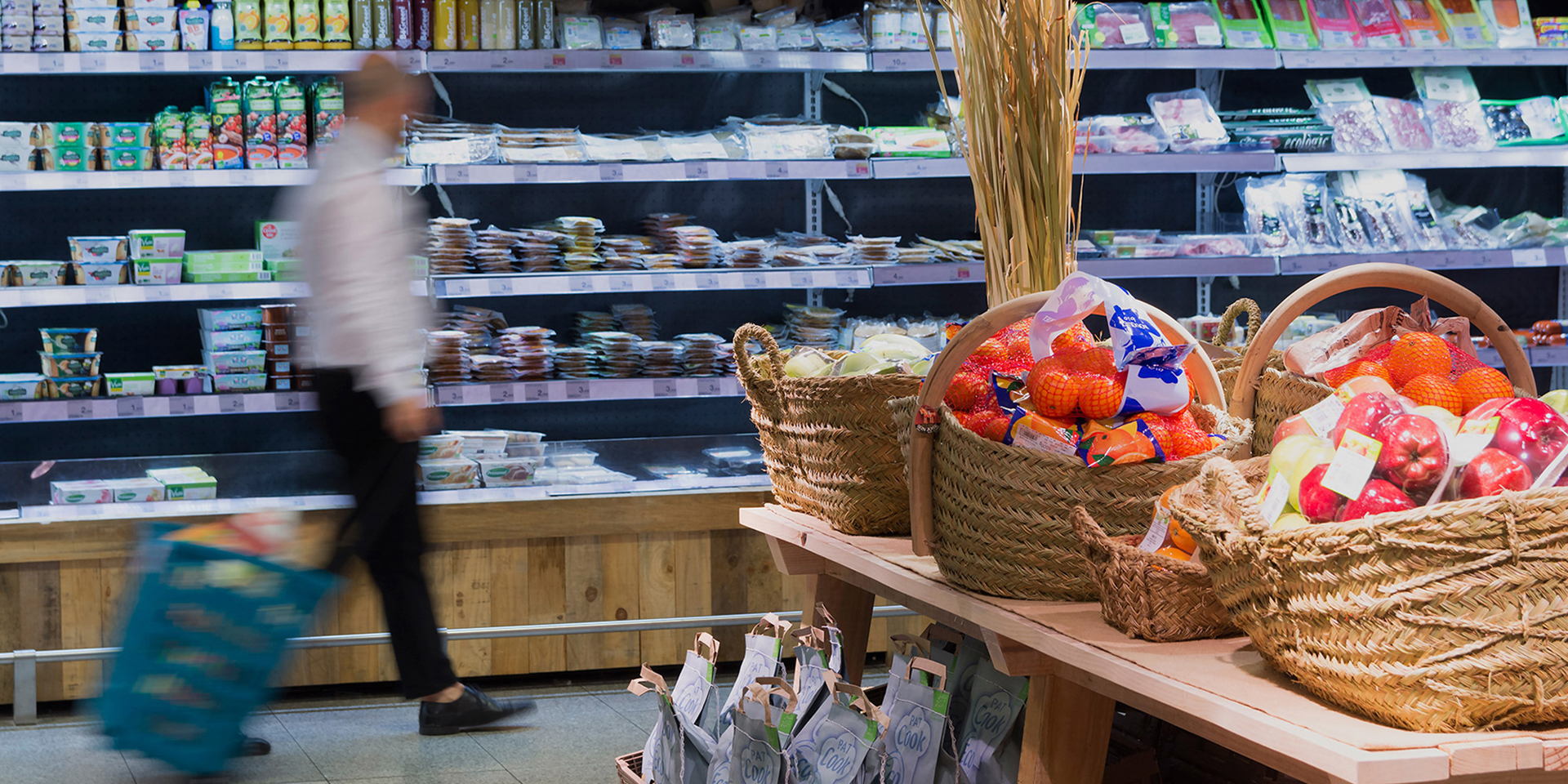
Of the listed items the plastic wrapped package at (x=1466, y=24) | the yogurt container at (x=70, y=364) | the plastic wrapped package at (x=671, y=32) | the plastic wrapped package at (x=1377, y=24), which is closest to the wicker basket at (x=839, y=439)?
the plastic wrapped package at (x=671, y=32)

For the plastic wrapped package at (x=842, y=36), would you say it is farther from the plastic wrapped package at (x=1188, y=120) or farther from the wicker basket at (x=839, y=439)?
the wicker basket at (x=839, y=439)

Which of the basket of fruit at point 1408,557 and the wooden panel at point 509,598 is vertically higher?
the basket of fruit at point 1408,557

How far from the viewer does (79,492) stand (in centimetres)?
352

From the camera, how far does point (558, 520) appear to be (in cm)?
369

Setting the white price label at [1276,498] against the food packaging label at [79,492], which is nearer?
the white price label at [1276,498]

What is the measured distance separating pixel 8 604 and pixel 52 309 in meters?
0.98

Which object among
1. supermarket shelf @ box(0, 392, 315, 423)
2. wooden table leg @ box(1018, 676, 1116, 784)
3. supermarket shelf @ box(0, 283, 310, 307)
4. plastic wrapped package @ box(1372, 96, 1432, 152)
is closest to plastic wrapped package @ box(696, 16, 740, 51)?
supermarket shelf @ box(0, 283, 310, 307)

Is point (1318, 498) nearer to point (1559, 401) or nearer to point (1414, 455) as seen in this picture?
point (1414, 455)

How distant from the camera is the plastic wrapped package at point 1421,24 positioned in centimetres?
433

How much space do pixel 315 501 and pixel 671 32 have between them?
5.30 feet

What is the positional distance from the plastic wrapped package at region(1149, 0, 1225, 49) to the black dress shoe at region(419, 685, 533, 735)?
8.87 ft

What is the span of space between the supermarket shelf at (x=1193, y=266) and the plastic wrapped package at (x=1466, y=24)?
100 centimetres

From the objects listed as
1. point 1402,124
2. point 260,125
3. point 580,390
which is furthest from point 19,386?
point 1402,124

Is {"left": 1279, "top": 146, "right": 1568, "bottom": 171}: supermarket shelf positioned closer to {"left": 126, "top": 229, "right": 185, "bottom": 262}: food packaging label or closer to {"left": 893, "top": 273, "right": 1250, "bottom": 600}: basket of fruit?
{"left": 893, "top": 273, "right": 1250, "bottom": 600}: basket of fruit
